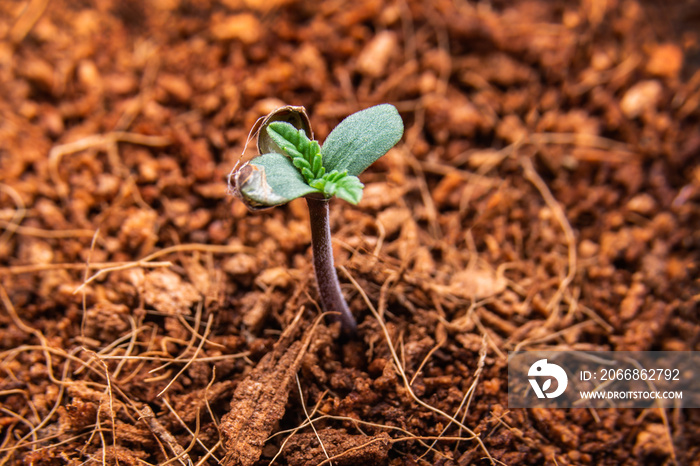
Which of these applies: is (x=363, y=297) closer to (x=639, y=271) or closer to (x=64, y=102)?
(x=639, y=271)

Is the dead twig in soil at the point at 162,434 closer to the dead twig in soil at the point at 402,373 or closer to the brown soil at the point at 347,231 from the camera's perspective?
the brown soil at the point at 347,231

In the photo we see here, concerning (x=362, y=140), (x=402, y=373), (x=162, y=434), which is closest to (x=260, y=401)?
(x=162, y=434)

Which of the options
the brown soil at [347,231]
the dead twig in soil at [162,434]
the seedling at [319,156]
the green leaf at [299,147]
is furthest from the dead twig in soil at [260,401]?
the green leaf at [299,147]

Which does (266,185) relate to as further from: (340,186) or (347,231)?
(347,231)

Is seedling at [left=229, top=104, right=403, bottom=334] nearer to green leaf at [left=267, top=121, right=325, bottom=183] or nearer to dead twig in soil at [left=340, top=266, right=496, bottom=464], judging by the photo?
green leaf at [left=267, top=121, right=325, bottom=183]

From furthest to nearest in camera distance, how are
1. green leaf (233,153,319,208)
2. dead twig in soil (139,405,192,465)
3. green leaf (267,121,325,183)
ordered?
dead twig in soil (139,405,192,465) < green leaf (267,121,325,183) < green leaf (233,153,319,208)

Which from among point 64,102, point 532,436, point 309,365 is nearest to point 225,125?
point 64,102

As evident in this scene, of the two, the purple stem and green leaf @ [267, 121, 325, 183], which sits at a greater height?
green leaf @ [267, 121, 325, 183]

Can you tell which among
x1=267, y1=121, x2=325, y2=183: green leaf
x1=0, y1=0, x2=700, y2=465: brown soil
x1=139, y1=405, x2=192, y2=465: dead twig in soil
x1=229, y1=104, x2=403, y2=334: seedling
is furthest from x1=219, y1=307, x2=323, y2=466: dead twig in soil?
x1=267, y1=121, x2=325, y2=183: green leaf
